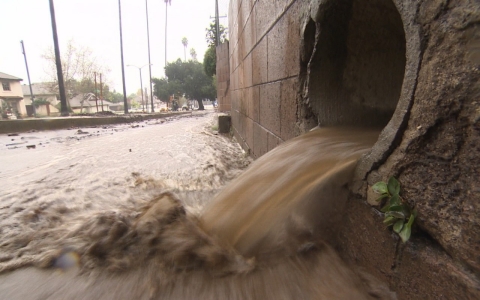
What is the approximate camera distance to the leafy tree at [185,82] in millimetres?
44375

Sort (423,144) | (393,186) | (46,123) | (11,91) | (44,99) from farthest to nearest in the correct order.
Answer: (44,99)
(11,91)
(46,123)
(393,186)
(423,144)

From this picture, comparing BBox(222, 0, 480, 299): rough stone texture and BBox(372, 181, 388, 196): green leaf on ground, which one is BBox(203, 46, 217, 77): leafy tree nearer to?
BBox(222, 0, 480, 299): rough stone texture

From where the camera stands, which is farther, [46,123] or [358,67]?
[46,123]

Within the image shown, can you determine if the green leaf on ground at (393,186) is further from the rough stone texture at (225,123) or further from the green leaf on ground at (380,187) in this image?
the rough stone texture at (225,123)

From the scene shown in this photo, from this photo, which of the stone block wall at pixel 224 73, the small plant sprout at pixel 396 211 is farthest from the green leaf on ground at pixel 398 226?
the stone block wall at pixel 224 73

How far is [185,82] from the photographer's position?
44531mm

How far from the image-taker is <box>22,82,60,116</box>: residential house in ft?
134

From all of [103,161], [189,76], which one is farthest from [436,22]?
[189,76]

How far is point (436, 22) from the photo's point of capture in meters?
0.99

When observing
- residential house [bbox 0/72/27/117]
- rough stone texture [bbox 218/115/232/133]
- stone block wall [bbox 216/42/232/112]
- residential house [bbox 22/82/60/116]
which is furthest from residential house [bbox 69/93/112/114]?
rough stone texture [bbox 218/115/232/133]

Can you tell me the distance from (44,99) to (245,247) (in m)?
53.6

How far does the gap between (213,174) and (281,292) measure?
9.17 ft

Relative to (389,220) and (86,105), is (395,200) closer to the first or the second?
(389,220)

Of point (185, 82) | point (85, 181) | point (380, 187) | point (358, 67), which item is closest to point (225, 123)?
point (85, 181)
